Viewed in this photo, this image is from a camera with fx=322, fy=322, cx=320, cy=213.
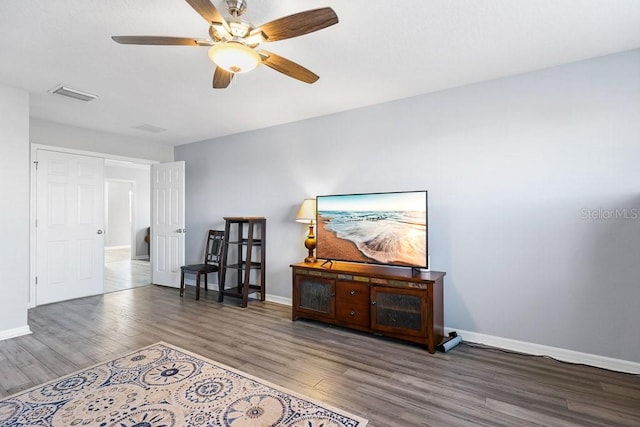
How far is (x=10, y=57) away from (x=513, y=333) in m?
4.89

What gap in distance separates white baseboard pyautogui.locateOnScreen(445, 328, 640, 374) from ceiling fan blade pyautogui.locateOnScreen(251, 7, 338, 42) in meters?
2.93

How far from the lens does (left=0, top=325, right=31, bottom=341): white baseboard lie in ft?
10.3

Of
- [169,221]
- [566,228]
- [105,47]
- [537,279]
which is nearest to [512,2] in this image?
[566,228]

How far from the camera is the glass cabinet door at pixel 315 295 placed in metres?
3.43

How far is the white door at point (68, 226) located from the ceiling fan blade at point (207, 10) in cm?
409

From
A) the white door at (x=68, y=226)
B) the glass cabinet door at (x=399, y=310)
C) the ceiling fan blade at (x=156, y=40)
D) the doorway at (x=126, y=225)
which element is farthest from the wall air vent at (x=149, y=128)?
the glass cabinet door at (x=399, y=310)

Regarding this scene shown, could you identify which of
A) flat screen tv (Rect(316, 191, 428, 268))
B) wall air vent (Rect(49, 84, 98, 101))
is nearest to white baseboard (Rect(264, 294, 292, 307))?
flat screen tv (Rect(316, 191, 428, 268))

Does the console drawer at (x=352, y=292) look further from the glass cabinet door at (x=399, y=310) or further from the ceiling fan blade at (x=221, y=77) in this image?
the ceiling fan blade at (x=221, y=77)

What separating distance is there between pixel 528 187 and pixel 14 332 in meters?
5.09

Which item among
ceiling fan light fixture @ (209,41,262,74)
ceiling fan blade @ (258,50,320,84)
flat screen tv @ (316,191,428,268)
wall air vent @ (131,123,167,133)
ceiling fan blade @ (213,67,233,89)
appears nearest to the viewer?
ceiling fan light fixture @ (209,41,262,74)

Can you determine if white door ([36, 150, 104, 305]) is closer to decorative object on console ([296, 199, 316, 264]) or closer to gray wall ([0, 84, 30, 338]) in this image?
gray wall ([0, 84, 30, 338])
